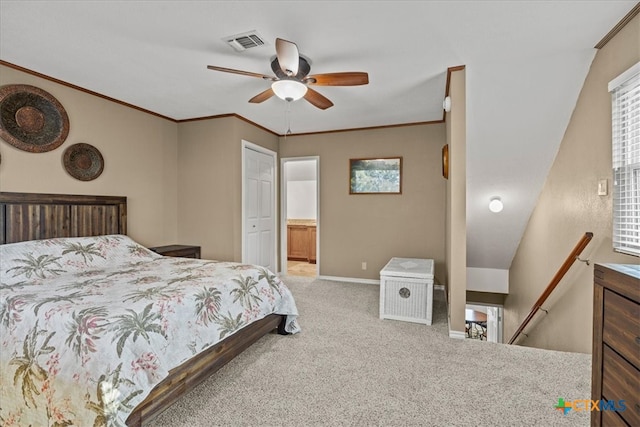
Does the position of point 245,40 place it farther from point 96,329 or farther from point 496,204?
point 496,204

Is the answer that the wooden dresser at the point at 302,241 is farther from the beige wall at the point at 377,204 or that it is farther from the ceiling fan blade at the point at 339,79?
the ceiling fan blade at the point at 339,79

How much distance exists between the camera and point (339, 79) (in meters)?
2.39

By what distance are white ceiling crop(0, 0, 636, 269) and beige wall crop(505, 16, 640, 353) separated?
0.16m

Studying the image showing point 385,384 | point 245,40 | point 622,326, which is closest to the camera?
point 622,326

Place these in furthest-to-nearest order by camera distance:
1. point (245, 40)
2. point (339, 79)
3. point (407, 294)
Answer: point (407, 294) → point (339, 79) → point (245, 40)

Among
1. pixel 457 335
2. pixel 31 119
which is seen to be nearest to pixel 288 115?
pixel 31 119

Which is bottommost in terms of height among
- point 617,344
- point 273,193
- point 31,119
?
point 617,344

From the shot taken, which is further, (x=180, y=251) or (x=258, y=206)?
(x=258, y=206)

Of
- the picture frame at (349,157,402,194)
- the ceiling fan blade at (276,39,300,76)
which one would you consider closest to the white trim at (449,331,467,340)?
the picture frame at (349,157,402,194)

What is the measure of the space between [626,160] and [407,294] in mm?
1997

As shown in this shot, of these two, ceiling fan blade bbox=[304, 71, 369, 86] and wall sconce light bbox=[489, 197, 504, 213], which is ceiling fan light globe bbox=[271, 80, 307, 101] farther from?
wall sconce light bbox=[489, 197, 504, 213]

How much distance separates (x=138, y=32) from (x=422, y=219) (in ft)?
12.6

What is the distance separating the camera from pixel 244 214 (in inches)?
170

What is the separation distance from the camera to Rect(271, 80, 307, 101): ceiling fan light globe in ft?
7.96
